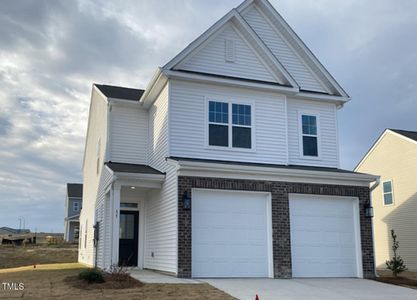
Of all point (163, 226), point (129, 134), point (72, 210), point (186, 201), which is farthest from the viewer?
point (72, 210)

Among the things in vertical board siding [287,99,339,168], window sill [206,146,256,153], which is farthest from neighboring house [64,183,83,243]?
window sill [206,146,256,153]

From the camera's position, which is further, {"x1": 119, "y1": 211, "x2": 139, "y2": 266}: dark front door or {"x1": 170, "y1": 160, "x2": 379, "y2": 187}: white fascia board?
{"x1": 119, "y1": 211, "x2": 139, "y2": 266}: dark front door

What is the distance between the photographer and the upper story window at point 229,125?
16422 mm

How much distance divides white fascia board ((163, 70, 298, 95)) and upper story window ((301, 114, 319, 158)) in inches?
55.2

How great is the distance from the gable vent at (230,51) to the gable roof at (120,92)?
453 centimetres

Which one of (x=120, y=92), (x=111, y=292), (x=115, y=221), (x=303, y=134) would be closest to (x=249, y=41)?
(x=303, y=134)

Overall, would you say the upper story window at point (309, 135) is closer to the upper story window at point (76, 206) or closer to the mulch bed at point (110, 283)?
the mulch bed at point (110, 283)

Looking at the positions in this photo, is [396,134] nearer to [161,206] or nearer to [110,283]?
[161,206]

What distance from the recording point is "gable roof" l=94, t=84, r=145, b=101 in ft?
64.9

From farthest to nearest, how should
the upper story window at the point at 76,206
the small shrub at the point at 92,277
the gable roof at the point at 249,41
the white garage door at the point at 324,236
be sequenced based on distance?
the upper story window at the point at 76,206
the gable roof at the point at 249,41
the white garage door at the point at 324,236
the small shrub at the point at 92,277

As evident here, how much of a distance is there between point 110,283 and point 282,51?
1136 cm

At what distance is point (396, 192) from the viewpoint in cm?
2547

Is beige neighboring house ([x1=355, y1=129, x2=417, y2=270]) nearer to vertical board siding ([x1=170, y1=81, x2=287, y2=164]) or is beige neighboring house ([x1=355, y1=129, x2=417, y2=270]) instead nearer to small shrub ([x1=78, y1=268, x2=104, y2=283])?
vertical board siding ([x1=170, y1=81, x2=287, y2=164])

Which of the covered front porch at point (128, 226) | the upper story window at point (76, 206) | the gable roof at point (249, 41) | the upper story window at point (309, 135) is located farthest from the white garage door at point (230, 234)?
the upper story window at point (76, 206)
